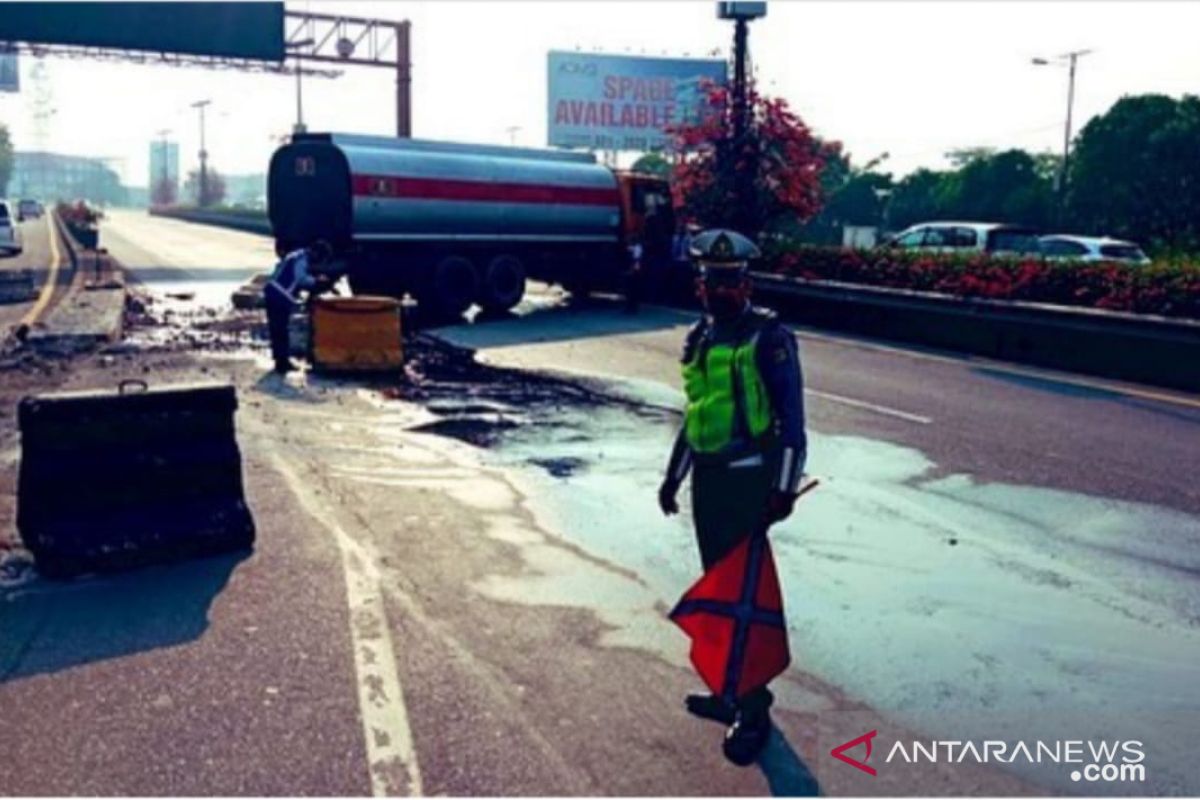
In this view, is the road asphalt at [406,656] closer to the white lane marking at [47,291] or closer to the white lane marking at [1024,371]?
the white lane marking at [1024,371]

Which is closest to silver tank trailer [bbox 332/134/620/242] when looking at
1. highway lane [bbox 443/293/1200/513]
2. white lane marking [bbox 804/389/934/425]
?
highway lane [bbox 443/293/1200/513]

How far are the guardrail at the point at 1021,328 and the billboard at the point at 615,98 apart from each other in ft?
127

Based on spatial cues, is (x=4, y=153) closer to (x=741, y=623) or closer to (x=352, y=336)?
(x=352, y=336)

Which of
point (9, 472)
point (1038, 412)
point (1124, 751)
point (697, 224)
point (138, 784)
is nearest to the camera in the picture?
point (138, 784)

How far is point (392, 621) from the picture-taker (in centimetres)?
565

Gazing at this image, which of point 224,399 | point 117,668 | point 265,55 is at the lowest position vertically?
point 117,668

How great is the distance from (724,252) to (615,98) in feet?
182

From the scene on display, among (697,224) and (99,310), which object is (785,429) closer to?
(99,310)

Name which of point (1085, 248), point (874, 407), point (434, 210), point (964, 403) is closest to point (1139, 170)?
point (1085, 248)

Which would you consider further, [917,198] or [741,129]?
[917,198]

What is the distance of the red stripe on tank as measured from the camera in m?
20.3

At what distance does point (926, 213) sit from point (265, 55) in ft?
Answer: 99.1

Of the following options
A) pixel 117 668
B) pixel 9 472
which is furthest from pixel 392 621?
pixel 9 472

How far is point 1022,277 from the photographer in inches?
666
